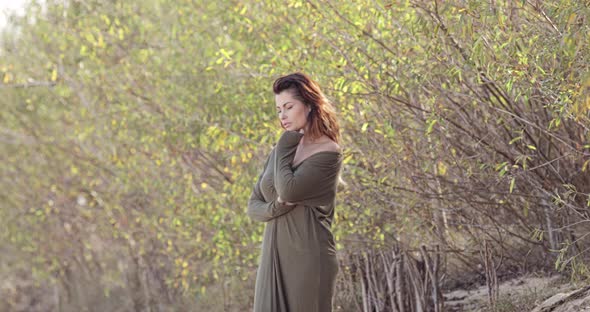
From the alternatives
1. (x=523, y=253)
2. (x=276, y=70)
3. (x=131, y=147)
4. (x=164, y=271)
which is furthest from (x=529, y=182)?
(x=164, y=271)

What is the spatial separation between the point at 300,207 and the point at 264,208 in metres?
0.18

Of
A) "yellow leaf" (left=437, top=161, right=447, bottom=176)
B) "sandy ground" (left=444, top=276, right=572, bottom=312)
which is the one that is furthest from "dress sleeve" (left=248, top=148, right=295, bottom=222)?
"sandy ground" (left=444, top=276, right=572, bottom=312)

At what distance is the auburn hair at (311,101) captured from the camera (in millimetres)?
4166

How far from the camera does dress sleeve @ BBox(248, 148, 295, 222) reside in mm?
4121

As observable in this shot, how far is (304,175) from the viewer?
159 inches

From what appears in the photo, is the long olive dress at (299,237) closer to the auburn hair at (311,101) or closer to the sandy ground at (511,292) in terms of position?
the auburn hair at (311,101)

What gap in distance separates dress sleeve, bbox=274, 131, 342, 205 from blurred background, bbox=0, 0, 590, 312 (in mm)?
983

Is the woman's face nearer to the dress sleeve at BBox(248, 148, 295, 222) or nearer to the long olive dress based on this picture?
the long olive dress

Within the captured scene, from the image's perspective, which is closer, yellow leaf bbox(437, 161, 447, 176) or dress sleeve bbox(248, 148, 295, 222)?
dress sleeve bbox(248, 148, 295, 222)

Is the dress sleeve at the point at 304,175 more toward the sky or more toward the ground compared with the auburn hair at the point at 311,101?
more toward the ground

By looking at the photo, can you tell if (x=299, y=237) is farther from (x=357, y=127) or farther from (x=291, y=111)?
(x=357, y=127)

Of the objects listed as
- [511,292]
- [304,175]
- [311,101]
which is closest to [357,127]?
[511,292]

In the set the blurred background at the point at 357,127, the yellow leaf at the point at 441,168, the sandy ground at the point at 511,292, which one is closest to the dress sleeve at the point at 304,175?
the blurred background at the point at 357,127

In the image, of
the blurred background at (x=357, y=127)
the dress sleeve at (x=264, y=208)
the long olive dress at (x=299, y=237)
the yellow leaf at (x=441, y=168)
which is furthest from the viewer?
the yellow leaf at (x=441, y=168)
